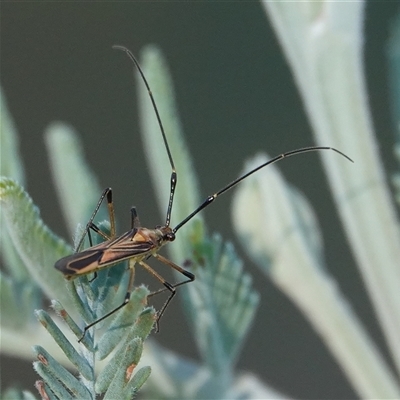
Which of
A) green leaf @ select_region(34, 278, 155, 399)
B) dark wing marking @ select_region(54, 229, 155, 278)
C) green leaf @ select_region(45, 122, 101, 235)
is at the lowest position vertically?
green leaf @ select_region(34, 278, 155, 399)

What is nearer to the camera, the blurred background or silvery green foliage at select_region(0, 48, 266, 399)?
silvery green foliage at select_region(0, 48, 266, 399)

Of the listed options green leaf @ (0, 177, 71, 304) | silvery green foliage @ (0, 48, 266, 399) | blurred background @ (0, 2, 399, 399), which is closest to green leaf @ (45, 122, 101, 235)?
silvery green foliage @ (0, 48, 266, 399)

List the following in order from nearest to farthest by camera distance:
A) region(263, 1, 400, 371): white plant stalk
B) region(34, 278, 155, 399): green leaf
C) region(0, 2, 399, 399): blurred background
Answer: region(34, 278, 155, 399): green leaf, region(263, 1, 400, 371): white plant stalk, region(0, 2, 399, 399): blurred background

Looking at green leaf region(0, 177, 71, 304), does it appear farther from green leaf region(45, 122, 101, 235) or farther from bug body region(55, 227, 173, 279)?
green leaf region(45, 122, 101, 235)

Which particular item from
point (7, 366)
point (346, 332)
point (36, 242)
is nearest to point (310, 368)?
point (7, 366)

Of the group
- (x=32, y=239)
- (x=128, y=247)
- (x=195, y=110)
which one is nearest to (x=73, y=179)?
(x=128, y=247)

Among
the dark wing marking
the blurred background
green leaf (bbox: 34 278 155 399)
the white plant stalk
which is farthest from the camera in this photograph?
the blurred background

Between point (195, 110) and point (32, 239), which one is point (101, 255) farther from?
point (195, 110)

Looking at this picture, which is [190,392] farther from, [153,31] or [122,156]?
[153,31]

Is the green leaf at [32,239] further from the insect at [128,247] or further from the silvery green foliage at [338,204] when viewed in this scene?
the silvery green foliage at [338,204]
